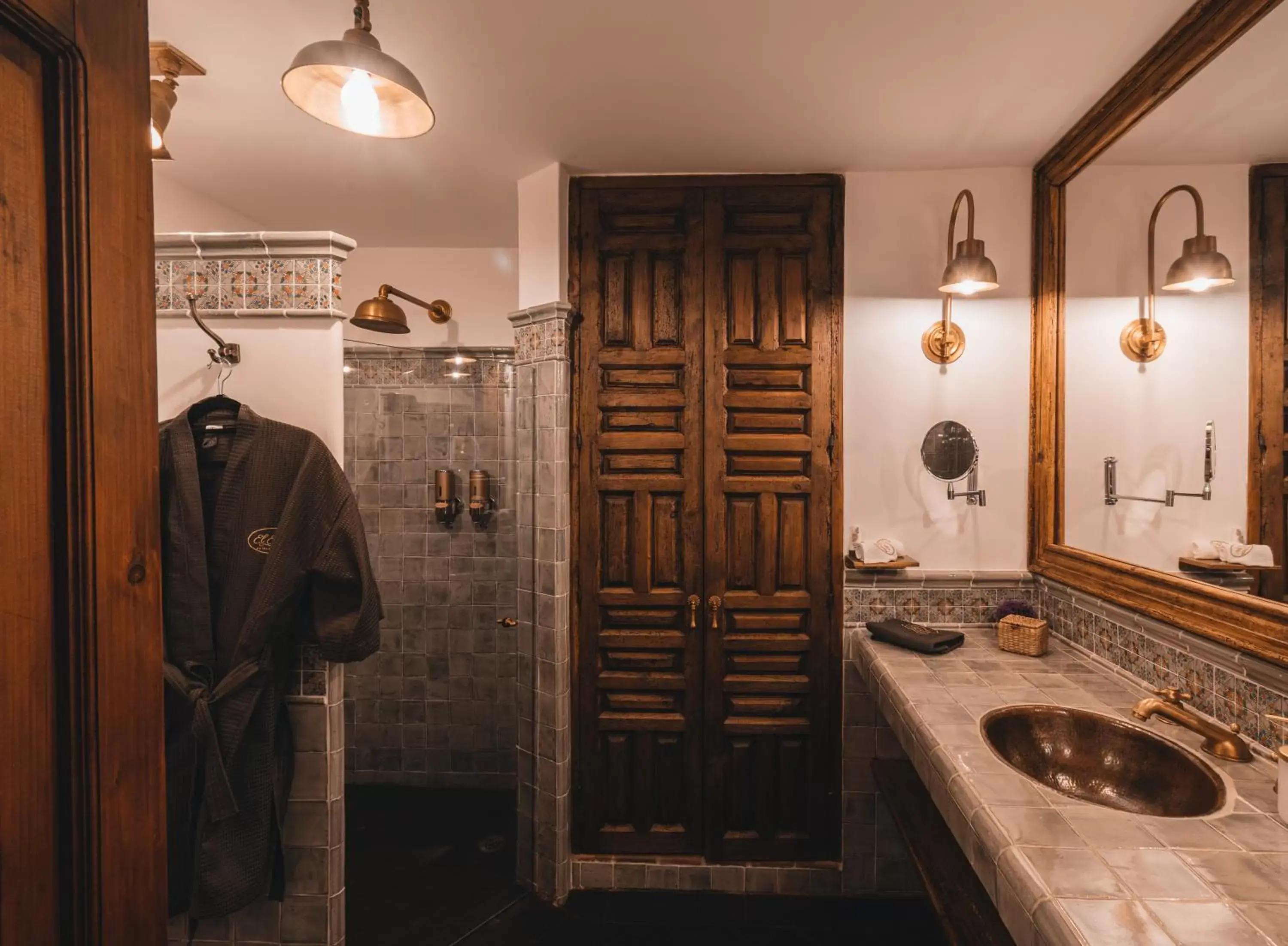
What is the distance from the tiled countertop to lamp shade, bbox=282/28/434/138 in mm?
1723

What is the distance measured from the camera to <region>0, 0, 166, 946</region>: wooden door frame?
0.48m

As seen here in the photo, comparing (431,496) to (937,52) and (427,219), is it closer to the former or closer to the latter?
(427,219)

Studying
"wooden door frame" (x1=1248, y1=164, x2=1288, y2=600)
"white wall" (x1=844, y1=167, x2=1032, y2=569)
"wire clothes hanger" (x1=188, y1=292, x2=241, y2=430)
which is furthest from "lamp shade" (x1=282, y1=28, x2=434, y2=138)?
"wooden door frame" (x1=1248, y1=164, x2=1288, y2=600)

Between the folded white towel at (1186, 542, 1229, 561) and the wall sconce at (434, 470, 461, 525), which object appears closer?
the folded white towel at (1186, 542, 1229, 561)

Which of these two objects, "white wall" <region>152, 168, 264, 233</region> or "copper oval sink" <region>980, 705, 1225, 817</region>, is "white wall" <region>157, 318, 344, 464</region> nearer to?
"white wall" <region>152, 168, 264, 233</region>

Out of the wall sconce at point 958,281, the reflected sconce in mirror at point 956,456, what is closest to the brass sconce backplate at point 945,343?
the wall sconce at point 958,281

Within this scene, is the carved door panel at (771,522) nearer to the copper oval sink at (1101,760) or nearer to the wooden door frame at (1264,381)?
the copper oval sink at (1101,760)

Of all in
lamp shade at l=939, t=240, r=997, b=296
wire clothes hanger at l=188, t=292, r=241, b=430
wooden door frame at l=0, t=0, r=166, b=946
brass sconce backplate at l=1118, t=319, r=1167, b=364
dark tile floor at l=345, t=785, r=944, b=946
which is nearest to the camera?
wooden door frame at l=0, t=0, r=166, b=946

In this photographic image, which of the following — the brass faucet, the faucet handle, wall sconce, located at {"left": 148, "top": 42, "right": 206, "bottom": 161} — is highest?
wall sconce, located at {"left": 148, "top": 42, "right": 206, "bottom": 161}

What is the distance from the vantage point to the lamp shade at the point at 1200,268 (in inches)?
53.4

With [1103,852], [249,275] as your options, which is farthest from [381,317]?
[1103,852]

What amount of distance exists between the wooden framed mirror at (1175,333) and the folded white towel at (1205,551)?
11 mm

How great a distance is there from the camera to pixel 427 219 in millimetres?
2615

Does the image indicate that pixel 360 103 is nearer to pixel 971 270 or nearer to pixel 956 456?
pixel 971 270
